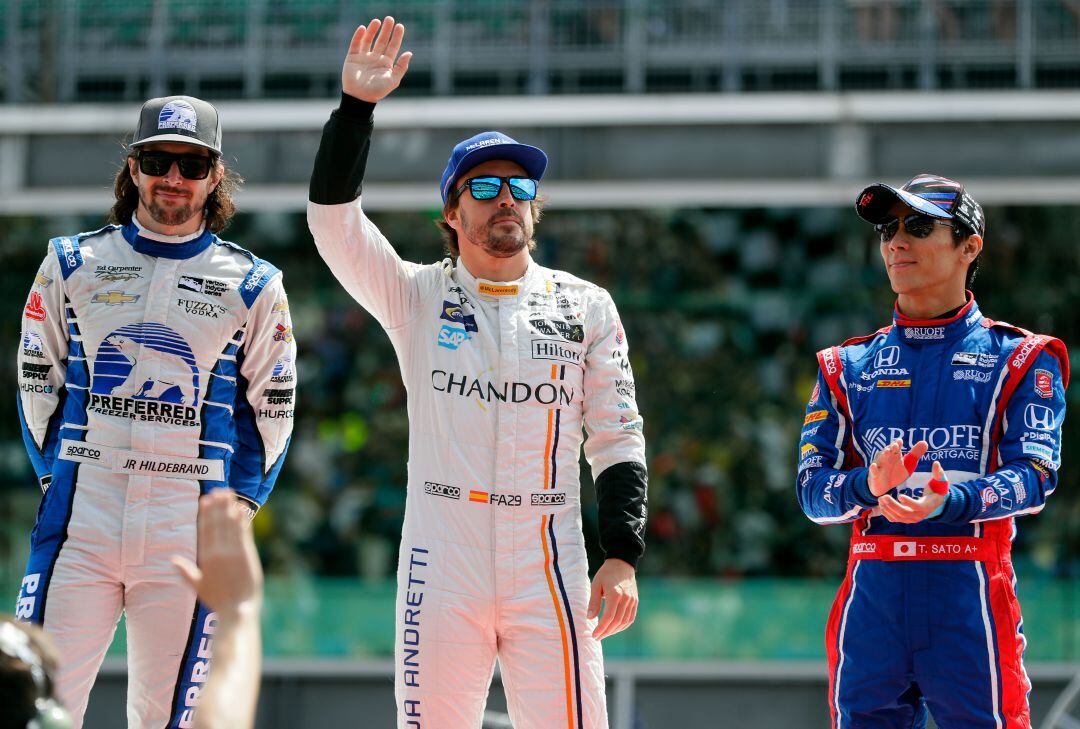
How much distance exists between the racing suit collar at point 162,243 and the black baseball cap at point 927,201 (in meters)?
1.87

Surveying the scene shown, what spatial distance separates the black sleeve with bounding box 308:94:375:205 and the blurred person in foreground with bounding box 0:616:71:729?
6.51 feet

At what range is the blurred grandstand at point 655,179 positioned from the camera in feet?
32.7

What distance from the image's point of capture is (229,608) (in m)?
2.25

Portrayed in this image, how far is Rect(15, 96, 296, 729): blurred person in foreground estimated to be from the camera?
3.84m

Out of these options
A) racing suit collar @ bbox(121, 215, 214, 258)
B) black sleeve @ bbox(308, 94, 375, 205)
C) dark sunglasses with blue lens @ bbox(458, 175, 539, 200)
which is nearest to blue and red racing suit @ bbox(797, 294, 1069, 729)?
dark sunglasses with blue lens @ bbox(458, 175, 539, 200)

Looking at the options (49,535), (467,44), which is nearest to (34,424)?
(49,535)

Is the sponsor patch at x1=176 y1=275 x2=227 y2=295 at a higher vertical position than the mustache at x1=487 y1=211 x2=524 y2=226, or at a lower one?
lower

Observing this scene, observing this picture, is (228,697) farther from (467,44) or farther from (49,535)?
(467,44)

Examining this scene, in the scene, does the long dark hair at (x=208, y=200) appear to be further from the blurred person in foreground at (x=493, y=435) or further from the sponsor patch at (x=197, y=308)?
the blurred person in foreground at (x=493, y=435)

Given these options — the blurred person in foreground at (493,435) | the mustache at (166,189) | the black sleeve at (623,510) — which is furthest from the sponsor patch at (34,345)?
the black sleeve at (623,510)

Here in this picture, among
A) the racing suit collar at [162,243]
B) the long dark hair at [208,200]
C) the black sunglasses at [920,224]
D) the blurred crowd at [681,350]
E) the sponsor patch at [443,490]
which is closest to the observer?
the sponsor patch at [443,490]

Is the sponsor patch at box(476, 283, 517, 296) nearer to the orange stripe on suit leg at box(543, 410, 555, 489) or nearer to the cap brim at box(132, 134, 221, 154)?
the orange stripe on suit leg at box(543, 410, 555, 489)

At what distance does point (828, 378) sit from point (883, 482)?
57 centimetres

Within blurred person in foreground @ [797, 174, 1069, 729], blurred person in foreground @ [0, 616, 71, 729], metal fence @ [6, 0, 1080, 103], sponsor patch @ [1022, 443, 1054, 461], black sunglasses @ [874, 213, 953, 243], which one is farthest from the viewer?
metal fence @ [6, 0, 1080, 103]
